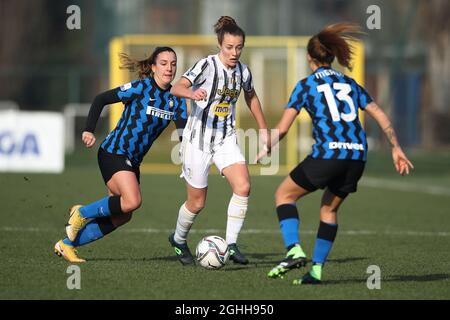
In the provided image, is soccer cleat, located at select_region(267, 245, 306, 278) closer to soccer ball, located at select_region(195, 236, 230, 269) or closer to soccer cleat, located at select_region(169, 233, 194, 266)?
soccer ball, located at select_region(195, 236, 230, 269)

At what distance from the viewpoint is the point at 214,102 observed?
9.25 metres

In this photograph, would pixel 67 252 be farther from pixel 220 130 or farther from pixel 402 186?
pixel 402 186

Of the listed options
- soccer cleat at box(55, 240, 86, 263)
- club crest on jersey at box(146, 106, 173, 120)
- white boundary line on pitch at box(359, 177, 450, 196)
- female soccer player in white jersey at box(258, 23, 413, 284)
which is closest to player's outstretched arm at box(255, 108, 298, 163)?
female soccer player in white jersey at box(258, 23, 413, 284)

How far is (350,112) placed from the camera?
8.01m

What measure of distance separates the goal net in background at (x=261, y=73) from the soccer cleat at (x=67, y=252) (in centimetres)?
1511

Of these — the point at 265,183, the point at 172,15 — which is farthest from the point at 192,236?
the point at 172,15

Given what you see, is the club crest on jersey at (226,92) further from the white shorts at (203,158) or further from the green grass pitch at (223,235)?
the green grass pitch at (223,235)

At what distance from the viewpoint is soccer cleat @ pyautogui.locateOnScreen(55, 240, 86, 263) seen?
9328mm

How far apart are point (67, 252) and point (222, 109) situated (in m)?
1.79

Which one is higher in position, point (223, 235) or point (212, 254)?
point (212, 254)

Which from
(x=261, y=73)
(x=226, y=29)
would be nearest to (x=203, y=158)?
(x=226, y=29)

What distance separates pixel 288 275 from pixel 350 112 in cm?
148

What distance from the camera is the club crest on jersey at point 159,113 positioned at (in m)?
9.20
